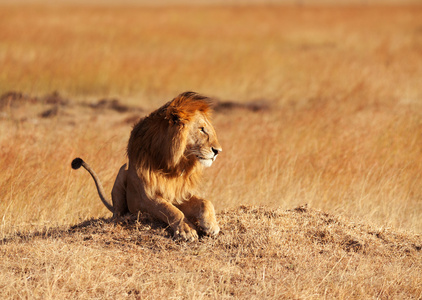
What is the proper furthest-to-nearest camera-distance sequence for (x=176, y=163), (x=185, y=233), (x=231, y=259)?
1. (x=176, y=163)
2. (x=185, y=233)
3. (x=231, y=259)

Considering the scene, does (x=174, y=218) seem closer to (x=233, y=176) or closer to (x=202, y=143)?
(x=202, y=143)

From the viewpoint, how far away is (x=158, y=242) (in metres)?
4.87

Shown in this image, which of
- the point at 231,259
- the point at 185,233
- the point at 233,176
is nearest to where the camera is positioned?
the point at 231,259

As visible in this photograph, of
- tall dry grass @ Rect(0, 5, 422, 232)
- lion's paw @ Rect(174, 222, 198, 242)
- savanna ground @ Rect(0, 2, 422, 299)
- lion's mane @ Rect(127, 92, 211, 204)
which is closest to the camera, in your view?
savanna ground @ Rect(0, 2, 422, 299)

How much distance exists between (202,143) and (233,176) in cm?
273

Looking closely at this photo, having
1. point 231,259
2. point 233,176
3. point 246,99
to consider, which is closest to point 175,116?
point 231,259

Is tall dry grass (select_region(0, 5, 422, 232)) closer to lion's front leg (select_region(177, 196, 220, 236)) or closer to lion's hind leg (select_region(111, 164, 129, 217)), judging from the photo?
lion's hind leg (select_region(111, 164, 129, 217))

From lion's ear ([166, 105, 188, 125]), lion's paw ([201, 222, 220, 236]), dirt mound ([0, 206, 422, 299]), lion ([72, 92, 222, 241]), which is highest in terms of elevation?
lion's ear ([166, 105, 188, 125])

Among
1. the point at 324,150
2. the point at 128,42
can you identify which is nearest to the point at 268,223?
the point at 324,150

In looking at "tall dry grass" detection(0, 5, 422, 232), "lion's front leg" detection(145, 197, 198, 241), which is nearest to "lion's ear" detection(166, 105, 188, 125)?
"lion's front leg" detection(145, 197, 198, 241)

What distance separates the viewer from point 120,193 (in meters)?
5.46

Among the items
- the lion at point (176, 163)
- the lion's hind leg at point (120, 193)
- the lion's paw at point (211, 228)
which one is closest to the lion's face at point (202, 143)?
the lion at point (176, 163)

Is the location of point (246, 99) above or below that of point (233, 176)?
above

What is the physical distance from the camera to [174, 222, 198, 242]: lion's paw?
480 cm
